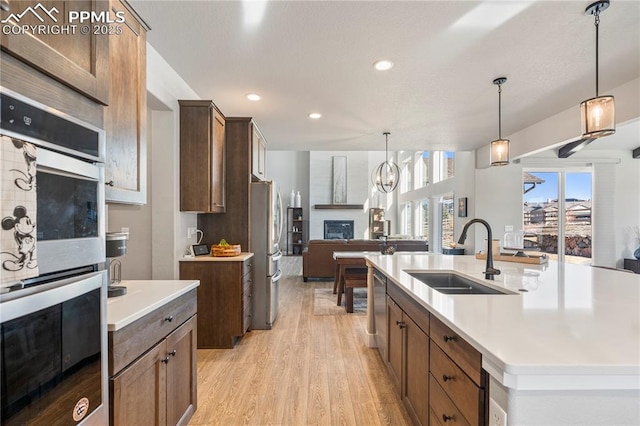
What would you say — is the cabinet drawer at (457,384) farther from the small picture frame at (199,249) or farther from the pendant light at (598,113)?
the small picture frame at (199,249)

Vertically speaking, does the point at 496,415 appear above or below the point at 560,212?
below

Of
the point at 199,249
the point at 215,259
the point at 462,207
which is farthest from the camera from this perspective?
the point at 462,207

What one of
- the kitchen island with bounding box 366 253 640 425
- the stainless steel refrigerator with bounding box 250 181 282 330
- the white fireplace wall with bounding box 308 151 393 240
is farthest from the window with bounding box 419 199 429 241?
the kitchen island with bounding box 366 253 640 425

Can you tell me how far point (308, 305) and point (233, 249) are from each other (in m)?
1.92

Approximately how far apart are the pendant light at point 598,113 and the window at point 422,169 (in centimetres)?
673

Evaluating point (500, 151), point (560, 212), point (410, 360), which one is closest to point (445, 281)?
point (410, 360)

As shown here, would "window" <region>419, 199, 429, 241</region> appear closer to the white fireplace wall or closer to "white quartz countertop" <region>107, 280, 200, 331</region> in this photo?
the white fireplace wall

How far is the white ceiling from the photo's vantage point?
77.9 inches

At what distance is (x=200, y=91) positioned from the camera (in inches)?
126

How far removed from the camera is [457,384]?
1.19m

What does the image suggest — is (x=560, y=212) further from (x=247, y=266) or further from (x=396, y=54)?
(x=247, y=266)

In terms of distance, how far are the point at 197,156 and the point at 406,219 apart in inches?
357

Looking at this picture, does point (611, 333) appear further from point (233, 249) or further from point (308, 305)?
point (308, 305)

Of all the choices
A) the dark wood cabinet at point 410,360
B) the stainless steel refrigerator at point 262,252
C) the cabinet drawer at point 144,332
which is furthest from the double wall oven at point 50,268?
the stainless steel refrigerator at point 262,252
